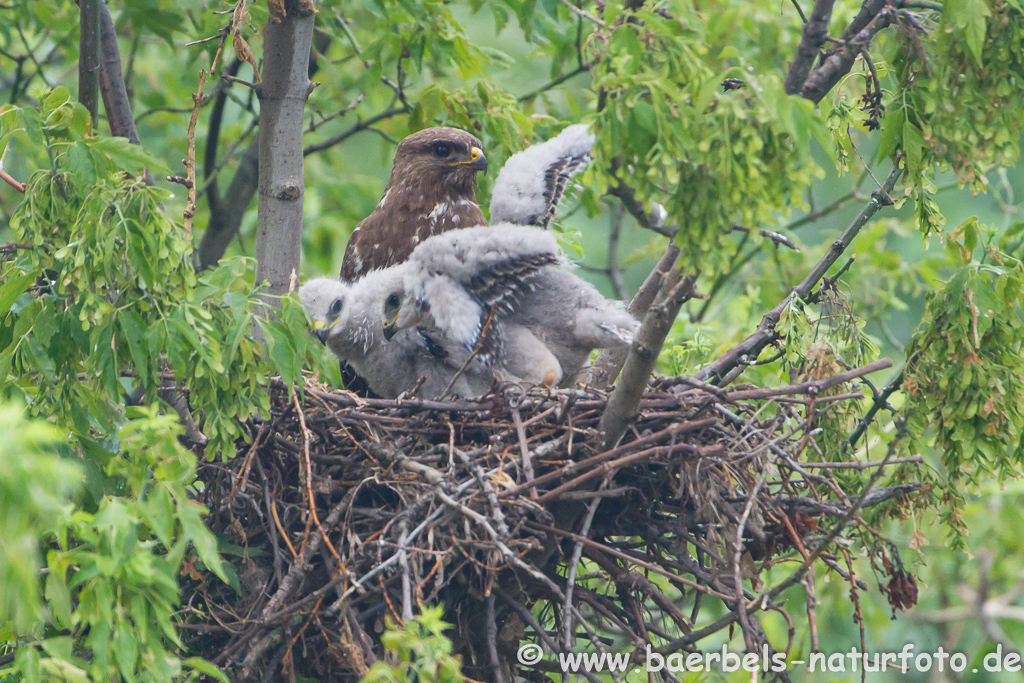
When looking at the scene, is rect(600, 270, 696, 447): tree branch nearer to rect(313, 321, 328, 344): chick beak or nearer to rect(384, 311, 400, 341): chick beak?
rect(384, 311, 400, 341): chick beak

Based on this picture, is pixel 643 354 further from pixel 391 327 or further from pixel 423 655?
pixel 391 327

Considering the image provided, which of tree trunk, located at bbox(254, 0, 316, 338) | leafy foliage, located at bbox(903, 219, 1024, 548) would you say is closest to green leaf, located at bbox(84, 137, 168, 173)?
tree trunk, located at bbox(254, 0, 316, 338)

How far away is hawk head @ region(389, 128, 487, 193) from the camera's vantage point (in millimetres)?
4359

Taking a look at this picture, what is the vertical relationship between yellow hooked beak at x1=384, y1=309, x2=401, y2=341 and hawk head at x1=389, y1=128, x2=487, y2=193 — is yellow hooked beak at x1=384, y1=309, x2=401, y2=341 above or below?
below

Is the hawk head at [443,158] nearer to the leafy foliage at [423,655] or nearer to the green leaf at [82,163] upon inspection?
the green leaf at [82,163]

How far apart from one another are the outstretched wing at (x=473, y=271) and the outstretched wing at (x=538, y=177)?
31cm

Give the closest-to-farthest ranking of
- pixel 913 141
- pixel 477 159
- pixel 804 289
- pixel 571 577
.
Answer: pixel 913 141
pixel 571 577
pixel 804 289
pixel 477 159

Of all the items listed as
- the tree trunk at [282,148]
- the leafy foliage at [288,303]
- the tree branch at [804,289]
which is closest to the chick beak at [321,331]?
the tree trunk at [282,148]

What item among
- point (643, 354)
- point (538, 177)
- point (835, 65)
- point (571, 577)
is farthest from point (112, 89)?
point (835, 65)

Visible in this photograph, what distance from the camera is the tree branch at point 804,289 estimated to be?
3174 millimetres

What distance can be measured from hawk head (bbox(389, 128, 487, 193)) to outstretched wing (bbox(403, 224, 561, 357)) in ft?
3.07

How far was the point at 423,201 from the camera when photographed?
4.43 m

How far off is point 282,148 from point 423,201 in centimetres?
84

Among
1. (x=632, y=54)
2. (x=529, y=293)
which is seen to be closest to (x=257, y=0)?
(x=529, y=293)
